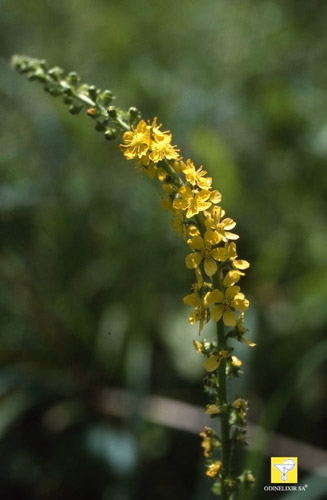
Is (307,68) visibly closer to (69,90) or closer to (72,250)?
(72,250)

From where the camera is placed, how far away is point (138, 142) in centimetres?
247

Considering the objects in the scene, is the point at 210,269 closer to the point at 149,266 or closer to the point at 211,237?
the point at 211,237

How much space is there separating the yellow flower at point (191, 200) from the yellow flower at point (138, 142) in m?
0.25

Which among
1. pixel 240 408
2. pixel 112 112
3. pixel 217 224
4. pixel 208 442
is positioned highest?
pixel 112 112

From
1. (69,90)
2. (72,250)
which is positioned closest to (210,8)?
(72,250)

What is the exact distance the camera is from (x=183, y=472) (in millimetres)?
5008

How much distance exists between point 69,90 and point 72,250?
134 inches

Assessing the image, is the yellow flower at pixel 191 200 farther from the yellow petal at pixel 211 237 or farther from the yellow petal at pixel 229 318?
the yellow petal at pixel 229 318

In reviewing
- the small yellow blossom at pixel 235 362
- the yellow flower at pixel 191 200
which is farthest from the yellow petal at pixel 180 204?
the small yellow blossom at pixel 235 362

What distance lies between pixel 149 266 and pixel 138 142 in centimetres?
350

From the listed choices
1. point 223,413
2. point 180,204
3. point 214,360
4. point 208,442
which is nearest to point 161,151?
point 180,204

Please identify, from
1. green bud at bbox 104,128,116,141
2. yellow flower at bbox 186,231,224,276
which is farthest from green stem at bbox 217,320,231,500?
green bud at bbox 104,128,116,141

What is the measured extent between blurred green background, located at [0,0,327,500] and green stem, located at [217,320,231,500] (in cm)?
174

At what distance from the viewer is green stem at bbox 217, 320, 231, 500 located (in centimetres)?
231
